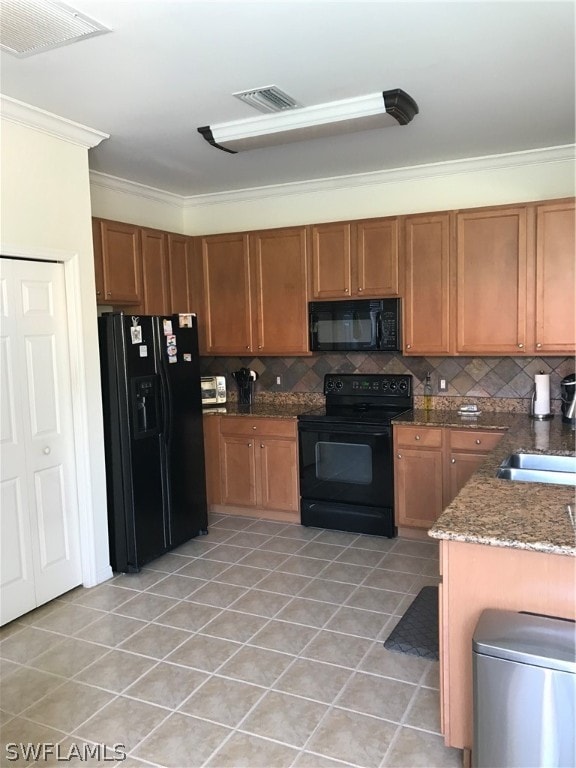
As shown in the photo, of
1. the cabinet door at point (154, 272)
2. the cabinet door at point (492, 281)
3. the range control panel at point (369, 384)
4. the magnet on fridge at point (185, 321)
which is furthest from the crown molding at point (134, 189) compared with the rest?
the cabinet door at point (492, 281)

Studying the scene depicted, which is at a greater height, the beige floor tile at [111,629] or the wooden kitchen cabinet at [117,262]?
the wooden kitchen cabinet at [117,262]

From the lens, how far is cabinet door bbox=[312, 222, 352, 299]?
15.1ft

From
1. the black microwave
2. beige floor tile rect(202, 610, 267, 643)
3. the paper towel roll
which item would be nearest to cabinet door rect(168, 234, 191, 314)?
the black microwave

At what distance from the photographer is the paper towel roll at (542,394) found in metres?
4.13

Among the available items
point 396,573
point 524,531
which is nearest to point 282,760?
point 524,531

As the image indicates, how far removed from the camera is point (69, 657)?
2.97 m

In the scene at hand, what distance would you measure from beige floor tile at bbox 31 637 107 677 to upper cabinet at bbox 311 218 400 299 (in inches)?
113

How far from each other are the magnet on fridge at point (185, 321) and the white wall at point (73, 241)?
73 centimetres

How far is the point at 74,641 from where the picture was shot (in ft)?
10.2

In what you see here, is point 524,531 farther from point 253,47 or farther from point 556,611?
point 253,47

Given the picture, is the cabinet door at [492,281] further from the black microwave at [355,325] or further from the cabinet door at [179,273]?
the cabinet door at [179,273]

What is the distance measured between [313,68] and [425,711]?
2.78 m

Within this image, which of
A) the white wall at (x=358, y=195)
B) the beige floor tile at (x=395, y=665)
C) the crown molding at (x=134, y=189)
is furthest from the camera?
the crown molding at (x=134, y=189)

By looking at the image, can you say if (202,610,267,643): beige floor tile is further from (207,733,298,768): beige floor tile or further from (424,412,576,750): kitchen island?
(424,412,576,750): kitchen island
